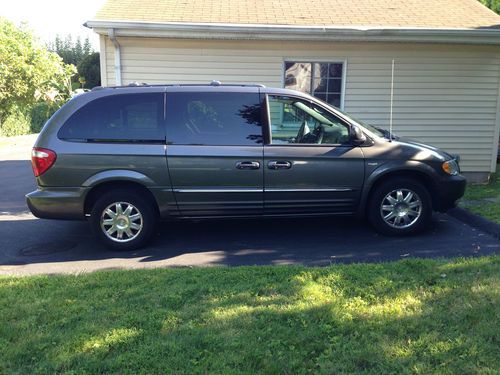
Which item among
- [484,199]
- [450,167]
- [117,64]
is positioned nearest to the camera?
[450,167]

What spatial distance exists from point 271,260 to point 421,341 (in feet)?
7.19

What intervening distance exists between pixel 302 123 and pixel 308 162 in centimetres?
55

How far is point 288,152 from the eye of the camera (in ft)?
18.3

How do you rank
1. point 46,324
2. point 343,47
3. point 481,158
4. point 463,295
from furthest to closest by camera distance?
point 481,158 → point 343,47 → point 463,295 → point 46,324

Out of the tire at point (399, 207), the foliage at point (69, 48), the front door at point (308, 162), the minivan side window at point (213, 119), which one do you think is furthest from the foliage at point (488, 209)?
the foliage at point (69, 48)

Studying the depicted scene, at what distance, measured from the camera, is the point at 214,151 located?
545 centimetres

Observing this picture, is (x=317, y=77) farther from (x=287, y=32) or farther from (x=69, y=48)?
(x=69, y=48)

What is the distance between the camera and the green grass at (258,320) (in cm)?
293

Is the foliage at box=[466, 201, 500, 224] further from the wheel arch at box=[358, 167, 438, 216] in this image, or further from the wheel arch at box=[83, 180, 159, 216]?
the wheel arch at box=[83, 180, 159, 216]

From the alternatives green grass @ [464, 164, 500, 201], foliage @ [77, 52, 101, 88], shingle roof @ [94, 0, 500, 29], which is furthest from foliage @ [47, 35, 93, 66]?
green grass @ [464, 164, 500, 201]

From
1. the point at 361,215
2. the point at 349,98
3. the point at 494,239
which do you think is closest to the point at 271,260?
the point at 361,215

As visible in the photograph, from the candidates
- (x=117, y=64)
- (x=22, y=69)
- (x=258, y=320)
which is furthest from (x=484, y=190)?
(x=22, y=69)

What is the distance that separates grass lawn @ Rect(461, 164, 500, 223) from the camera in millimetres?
6773

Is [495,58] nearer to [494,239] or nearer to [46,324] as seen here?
[494,239]
